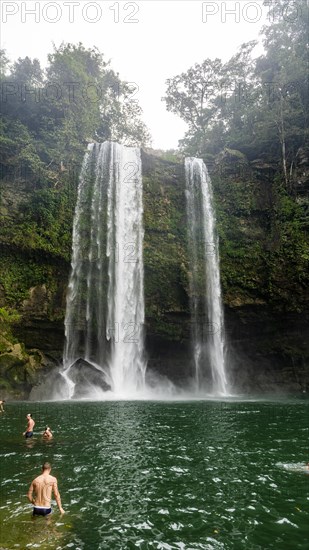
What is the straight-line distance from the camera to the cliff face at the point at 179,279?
24547mm

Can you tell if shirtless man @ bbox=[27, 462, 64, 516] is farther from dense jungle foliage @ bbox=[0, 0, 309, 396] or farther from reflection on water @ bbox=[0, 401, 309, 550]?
dense jungle foliage @ bbox=[0, 0, 309, 396]

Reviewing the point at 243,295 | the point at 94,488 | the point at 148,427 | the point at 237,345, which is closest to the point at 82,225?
the point at 243,295

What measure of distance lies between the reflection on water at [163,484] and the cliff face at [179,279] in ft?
37.1

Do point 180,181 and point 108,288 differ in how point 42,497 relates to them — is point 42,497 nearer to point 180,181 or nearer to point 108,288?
point 108,288

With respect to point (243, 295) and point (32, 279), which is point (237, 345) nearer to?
point (243, 295)

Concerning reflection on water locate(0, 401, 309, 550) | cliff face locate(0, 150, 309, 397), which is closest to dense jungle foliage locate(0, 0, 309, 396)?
cliff face locate(0, 150, 309, 397)

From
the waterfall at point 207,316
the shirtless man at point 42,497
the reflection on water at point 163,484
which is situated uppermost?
the waterfall at point 207,316

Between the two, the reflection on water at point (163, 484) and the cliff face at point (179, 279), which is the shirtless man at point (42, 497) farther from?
the cliff face at point (179, 279)

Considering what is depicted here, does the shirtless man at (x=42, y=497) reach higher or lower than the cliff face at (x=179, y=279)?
lower

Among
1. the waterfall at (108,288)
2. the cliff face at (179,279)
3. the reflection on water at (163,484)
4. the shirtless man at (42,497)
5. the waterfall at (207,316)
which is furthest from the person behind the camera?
the waterfall at (207,316)

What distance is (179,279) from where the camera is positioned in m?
26.0

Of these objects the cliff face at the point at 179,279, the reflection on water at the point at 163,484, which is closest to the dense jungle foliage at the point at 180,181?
the cliff face at the point at 179,279

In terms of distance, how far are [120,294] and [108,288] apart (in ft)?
3.01

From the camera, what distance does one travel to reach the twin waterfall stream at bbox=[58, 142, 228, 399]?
24703mm
